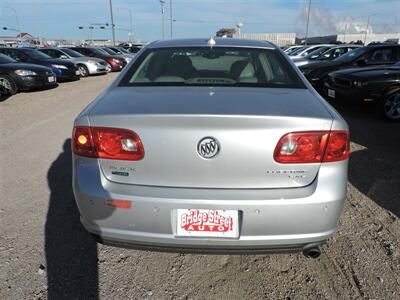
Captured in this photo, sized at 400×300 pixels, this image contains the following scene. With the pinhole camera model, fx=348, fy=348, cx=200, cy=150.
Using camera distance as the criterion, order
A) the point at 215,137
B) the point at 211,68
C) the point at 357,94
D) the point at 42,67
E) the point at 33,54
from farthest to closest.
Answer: the point at 33,54, the point at 42,67, the point at 357,94, the point at 211,68, the point at 215,137

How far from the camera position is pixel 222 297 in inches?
88.1

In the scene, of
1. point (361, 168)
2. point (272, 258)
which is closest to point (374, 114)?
point (361, 168)

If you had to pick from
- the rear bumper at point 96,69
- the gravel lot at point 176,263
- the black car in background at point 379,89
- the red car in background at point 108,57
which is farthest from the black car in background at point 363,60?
the red car in background at point 108,57

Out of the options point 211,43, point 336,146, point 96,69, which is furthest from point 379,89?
point 96,69

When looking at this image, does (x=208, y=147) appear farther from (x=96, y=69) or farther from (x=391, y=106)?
(x=96, y=69)

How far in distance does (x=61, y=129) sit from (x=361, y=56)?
7.91 meters

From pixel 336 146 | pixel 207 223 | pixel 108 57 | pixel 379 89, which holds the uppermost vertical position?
pixel 336 146

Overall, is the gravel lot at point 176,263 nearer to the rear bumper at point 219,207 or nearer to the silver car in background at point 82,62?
the rear bumper at point 219,207

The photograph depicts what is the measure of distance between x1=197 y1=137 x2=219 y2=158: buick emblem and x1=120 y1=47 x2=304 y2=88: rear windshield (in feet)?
2.69

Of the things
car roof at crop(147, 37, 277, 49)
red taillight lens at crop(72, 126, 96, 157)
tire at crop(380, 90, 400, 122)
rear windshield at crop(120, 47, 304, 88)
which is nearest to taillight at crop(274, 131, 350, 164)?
rear windshield at crop(120, 47, 304, 88)

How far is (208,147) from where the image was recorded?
6.18 ft

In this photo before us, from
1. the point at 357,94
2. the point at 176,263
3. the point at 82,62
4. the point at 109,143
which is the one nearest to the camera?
the point at 109,143

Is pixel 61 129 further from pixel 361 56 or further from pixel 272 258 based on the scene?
pixel 361 56

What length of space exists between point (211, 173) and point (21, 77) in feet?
34.2
